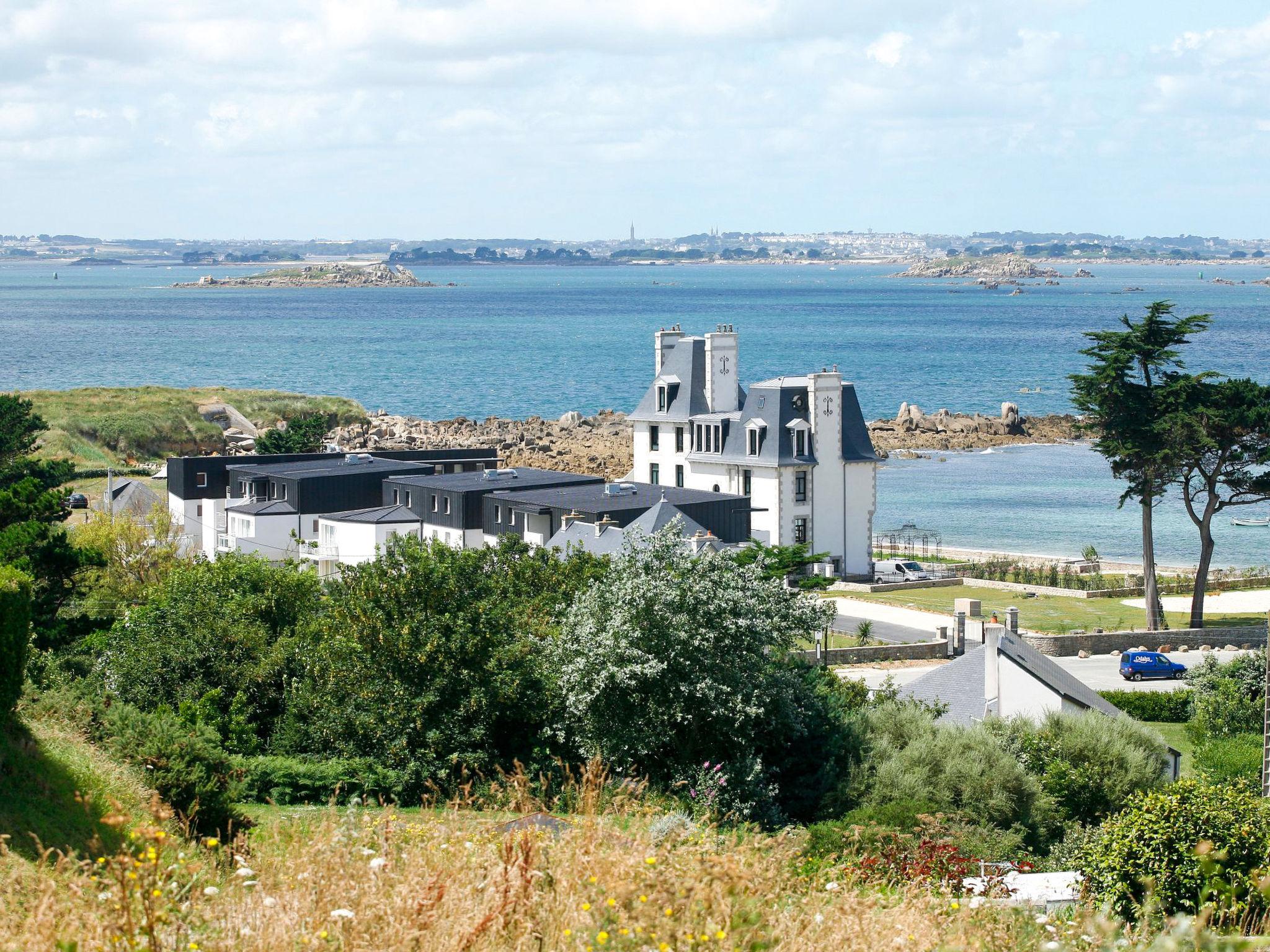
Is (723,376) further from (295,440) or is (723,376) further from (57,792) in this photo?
(57,792)

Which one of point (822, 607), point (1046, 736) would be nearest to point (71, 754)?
point (822, 607)

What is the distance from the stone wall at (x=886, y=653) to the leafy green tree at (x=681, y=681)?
14.2 meters

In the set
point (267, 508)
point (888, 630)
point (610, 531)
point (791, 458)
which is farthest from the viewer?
point (791, 458)

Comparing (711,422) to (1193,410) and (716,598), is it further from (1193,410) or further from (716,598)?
(716,598)

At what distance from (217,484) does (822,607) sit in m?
31.6

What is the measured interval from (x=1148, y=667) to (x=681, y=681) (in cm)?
2110

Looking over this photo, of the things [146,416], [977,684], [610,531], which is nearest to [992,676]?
[977,684]

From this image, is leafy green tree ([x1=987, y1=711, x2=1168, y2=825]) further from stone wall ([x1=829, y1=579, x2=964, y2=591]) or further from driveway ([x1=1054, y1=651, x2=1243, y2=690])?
stone wall ([x1=829, y1=579, x2=964, y2=591])

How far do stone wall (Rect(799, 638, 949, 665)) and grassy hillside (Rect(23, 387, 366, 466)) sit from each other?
49005 mm

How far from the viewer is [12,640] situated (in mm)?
16781

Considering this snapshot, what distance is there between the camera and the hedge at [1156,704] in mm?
34531

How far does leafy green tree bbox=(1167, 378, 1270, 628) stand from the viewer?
45812mm

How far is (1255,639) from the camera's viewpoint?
43125 millimetres

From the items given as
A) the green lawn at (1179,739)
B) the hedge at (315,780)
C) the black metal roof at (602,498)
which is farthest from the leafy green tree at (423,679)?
the black metal roof at (602,498)
